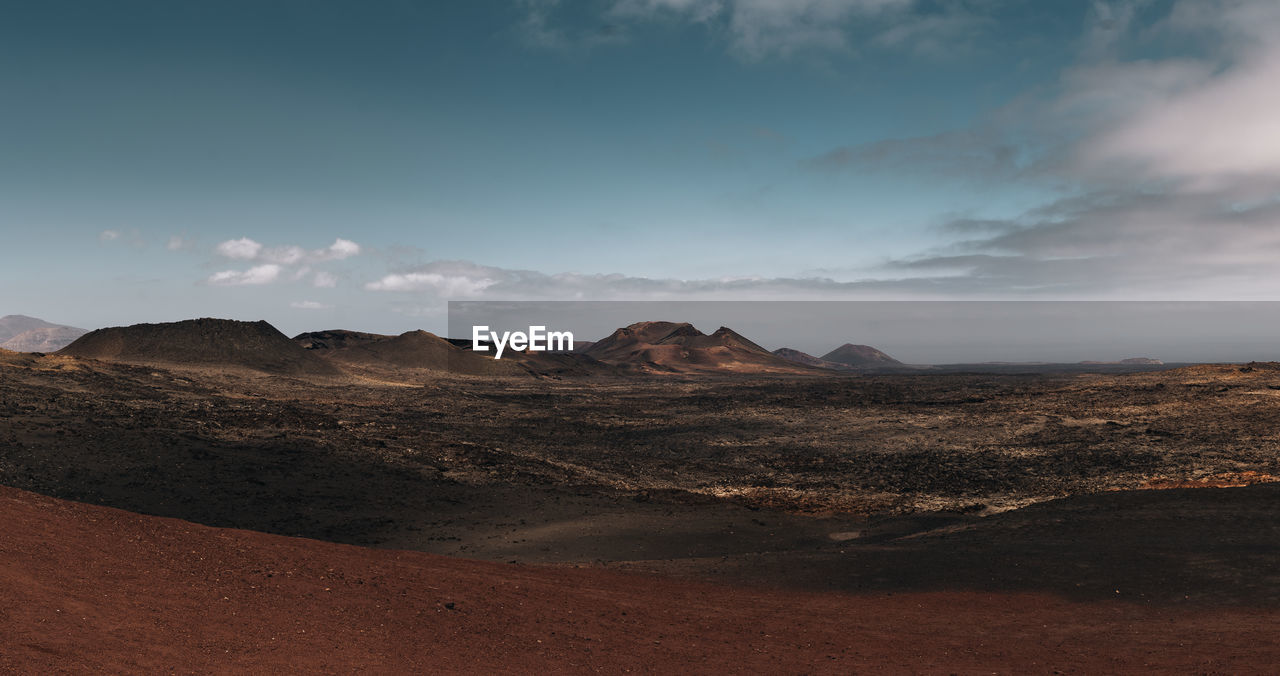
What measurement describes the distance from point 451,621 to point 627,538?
9.06m

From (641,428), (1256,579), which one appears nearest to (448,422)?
(641,428)

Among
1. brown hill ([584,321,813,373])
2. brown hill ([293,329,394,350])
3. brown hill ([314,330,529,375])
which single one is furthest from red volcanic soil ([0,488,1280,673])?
brown hill ([584,321,813,373])

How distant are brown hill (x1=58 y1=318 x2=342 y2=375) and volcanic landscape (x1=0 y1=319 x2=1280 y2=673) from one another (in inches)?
1139

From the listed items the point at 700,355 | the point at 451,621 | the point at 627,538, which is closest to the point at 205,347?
the point at 627,538

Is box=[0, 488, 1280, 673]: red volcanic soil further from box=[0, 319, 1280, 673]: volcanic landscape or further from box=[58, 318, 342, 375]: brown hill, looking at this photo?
box=[58, 318, 342, 375]: brown hill

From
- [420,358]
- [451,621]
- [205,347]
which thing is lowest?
[451,621]

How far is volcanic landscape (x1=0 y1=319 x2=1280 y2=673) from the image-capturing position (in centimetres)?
826

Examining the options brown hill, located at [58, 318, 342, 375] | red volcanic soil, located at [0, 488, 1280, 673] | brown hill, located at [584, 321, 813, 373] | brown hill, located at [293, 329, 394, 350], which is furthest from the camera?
brown hill, located at [584, 321, 813, 373]

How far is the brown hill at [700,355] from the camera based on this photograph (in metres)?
150

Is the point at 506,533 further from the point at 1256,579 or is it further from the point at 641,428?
the point at 641,428

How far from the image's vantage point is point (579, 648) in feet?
28.6

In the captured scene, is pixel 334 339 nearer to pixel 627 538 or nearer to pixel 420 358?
pixel 420 358

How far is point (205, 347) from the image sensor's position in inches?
2948

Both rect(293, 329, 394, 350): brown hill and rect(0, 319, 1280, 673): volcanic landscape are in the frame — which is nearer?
rect(0, 319, 1280, 673): volcanic landscape
